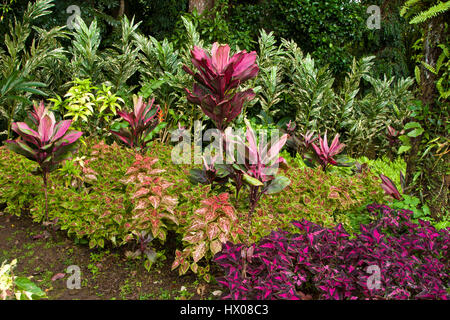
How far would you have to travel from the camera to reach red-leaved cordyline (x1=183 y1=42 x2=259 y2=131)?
2.97m

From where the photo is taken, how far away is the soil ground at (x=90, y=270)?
248 centimetres

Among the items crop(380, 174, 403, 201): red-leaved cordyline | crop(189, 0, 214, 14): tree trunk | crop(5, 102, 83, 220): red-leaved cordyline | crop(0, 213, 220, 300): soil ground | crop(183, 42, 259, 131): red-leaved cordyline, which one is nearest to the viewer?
crop(0, 213, 220, 300): soil ground

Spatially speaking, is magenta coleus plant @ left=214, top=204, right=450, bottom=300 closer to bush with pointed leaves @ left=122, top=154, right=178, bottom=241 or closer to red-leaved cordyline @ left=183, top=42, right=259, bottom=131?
bush with pointed leaves @ left=122, top=154, right=178, bottom=241

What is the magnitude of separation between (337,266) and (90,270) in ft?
5.49

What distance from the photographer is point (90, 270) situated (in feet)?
8.95

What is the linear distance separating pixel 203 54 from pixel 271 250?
5.25 ft

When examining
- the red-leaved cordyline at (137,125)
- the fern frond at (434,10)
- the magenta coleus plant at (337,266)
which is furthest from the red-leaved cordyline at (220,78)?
the fern frond at (434,10)

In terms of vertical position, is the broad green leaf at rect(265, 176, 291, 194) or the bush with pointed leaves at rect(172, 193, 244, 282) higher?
the broad green leaf at rect(265, 176, 291, 194)

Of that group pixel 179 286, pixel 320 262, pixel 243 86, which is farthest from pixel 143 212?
pixel 243 86

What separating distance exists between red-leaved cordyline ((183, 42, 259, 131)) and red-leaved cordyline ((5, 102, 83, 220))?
39.1 inches
